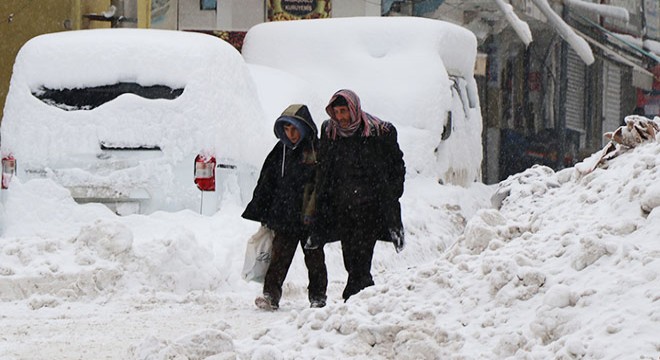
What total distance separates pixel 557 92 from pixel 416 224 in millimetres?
22325

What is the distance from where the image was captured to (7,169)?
1181 centimetres

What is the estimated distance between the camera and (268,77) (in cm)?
1399

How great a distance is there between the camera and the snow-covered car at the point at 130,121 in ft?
37.7

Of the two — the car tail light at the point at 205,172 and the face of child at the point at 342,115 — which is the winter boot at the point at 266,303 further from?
the car tail light at the point at 205,172

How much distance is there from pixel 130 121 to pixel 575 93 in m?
26.6

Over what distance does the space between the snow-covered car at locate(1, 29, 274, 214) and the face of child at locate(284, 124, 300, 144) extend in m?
2.11

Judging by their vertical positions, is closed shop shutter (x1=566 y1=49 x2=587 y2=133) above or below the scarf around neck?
below

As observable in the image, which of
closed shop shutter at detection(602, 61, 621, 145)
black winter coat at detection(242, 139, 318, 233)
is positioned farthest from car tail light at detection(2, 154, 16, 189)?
closed shop shutter at detection(602, 61, 621, 145)

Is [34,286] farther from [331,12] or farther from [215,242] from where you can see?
[331,12]

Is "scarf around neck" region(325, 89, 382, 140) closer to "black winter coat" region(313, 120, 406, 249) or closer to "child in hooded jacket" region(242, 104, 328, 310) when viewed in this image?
"black winter coat" region(313, 120, 406, 249)

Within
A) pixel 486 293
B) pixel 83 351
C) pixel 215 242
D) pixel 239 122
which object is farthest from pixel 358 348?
pixel 239 122

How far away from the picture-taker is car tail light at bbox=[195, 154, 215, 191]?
1157 centimetres

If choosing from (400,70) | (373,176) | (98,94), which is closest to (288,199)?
(373,176)

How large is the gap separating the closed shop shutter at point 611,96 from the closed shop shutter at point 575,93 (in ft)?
→ 2.72
